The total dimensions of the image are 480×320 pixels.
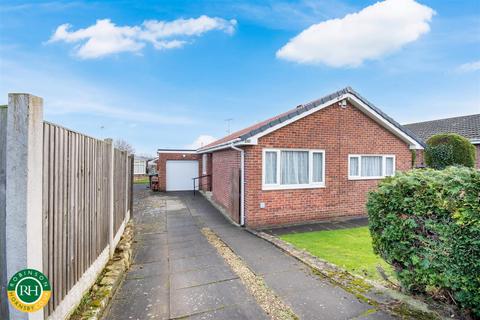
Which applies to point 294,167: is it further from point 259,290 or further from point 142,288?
point 142,288

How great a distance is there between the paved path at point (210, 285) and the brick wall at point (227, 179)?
2.49 metres

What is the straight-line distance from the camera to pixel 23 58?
6773 mm

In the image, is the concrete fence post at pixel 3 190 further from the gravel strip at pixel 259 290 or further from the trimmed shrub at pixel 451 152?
the trimmed shrub at pixel 451 152

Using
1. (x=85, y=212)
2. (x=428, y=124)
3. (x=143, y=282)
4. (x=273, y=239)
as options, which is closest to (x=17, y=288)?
(x=85, y=212)

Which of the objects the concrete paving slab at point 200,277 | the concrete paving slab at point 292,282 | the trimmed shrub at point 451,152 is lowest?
the concrete paving slab at point 200,277

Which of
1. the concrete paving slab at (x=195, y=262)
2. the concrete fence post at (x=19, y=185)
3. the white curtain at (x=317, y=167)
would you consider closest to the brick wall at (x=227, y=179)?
the white curtain at (x=317, y=167)

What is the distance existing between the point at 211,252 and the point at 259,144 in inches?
154

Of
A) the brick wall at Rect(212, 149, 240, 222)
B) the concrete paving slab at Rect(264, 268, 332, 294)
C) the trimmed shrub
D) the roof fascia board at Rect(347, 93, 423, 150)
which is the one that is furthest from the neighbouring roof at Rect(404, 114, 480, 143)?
the concrete paving slab at Rect(264, 268, 332, 294)

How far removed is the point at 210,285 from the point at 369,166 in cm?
892

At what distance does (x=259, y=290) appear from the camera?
158 inches

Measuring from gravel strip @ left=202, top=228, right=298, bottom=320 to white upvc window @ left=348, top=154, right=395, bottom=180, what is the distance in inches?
259

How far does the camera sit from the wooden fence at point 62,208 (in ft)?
6.68

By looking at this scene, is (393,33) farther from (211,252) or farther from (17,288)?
(17,288)

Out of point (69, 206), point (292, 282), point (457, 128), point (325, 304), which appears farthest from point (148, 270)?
point (457, 128)
